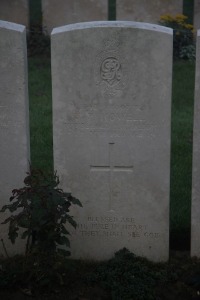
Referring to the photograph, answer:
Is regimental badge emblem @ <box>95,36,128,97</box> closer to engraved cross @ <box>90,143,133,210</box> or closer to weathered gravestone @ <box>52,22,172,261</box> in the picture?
weathered gravestone @ <box>52,22,172,261</box>

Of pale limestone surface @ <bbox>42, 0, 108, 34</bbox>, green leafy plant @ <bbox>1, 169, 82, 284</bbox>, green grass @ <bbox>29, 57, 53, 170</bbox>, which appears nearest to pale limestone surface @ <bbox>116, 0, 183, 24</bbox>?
pale limestone surface @ <bbox>42, 0, 108, 34</bbox>

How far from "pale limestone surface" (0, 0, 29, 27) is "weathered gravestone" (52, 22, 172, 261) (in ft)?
31.1

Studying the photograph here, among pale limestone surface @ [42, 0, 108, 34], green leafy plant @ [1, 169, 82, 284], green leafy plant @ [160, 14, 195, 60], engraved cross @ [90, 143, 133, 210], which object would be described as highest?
pale limestone surface @ [42, 0, 108, 34]

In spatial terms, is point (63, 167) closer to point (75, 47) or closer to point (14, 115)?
point (14, 115)

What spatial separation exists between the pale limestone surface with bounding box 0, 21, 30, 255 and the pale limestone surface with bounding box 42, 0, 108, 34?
9.15m

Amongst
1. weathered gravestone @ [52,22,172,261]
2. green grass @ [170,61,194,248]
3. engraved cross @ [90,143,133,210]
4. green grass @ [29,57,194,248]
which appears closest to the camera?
weathered gravestone @ [52,22,172,261]

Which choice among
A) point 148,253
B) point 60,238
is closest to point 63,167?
point 60,238

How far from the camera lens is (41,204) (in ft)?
16.1

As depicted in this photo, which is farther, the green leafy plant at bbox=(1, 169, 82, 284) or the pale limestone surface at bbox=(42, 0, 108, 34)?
the pale limestone surface at bbox=(42, 0, 108, 34)

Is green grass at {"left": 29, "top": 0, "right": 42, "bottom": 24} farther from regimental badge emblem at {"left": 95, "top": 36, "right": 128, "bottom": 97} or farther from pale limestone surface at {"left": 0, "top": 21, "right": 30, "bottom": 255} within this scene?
regimental badge emblem at {"left": 95, "top": 36, "right": 128, "bottom": 97}

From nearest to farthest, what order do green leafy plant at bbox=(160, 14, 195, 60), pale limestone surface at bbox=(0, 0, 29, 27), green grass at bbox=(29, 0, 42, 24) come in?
green leafy plant at bbox=(160, 14, 195, 60) → pale limestone surface at bbox=(0, 0, 29, 27) → green grass at bbox=(29, 0, 42, 24)

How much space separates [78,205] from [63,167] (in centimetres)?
36

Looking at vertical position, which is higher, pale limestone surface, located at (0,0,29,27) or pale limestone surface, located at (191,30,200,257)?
pale limestone surface, located at (0,0,29,27)

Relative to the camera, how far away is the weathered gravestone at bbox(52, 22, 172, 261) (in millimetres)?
5242
